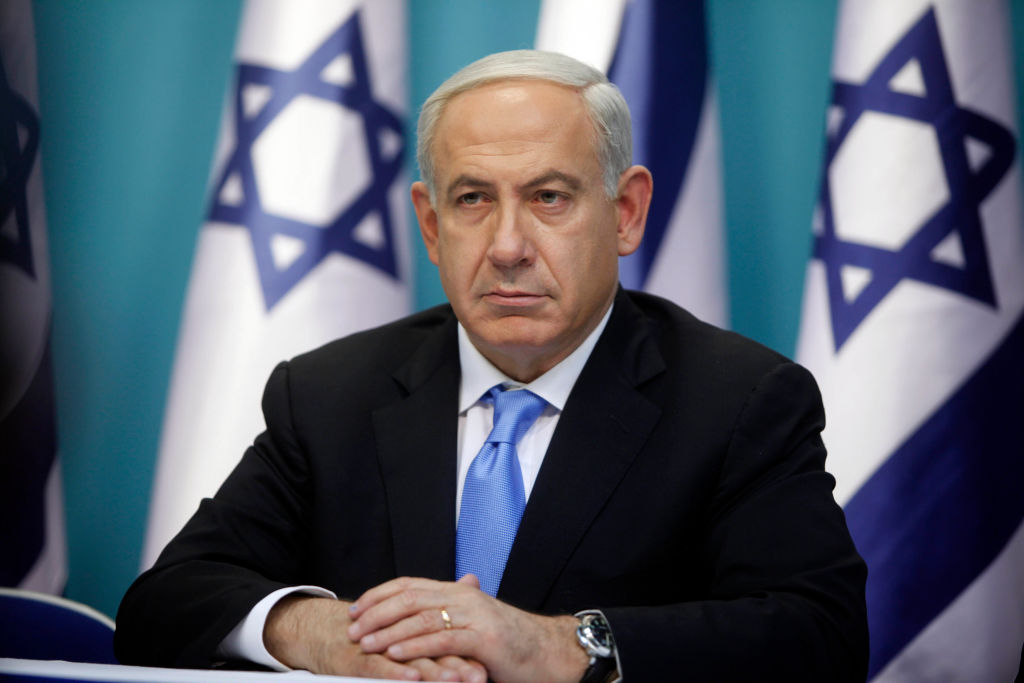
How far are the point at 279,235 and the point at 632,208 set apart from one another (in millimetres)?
1125

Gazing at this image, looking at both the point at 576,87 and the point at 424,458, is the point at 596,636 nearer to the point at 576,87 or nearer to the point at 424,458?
the point at 424,458

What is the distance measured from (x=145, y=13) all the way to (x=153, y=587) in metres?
2.14

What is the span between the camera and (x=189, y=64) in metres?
3.34

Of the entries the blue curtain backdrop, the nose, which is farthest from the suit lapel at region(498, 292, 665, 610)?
the blue curtain backdrop

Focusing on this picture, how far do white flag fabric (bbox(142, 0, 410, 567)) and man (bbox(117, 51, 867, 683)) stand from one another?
658 millimetres

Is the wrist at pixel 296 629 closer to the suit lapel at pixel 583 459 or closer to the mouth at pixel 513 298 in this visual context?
the suit lapel at pixel 583 459

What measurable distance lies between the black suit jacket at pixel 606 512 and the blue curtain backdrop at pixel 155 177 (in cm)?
106

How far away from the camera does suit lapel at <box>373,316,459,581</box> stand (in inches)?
76.0

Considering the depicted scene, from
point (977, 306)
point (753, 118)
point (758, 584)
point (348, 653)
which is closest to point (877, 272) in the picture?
point (977, 306)

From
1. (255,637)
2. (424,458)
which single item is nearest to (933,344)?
(424,458)

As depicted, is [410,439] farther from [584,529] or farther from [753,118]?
[753,118]

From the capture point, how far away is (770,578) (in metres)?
1.75

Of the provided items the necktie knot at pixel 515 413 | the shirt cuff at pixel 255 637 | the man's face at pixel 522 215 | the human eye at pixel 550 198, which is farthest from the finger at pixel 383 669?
the human eye at pixel 550 198

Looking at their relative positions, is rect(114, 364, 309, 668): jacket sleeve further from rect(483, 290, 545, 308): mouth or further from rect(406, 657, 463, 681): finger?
rect(483, 290, 545, 308): mouth
